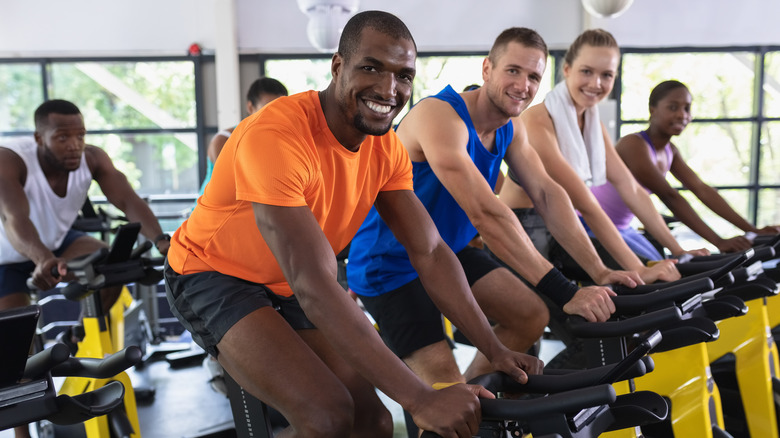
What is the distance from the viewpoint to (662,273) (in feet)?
6.41

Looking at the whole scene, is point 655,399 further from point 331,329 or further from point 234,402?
point 234,402

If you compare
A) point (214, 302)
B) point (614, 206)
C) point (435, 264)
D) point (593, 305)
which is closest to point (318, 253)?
point (214, 302)

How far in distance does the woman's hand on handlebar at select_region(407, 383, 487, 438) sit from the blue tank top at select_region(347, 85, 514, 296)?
954 mm

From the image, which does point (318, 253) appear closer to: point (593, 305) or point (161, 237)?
point (593, 305)

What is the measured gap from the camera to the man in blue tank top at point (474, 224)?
1.91 metres

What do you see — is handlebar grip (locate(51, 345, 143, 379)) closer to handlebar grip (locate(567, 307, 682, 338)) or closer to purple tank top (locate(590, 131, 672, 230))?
handlebar grip (locate(567, 307, 682, 338))

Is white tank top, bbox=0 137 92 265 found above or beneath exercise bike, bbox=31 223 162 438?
above

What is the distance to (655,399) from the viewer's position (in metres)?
1.08

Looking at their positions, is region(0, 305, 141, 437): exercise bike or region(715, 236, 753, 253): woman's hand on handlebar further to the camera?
region(715, 236, 753, 253): woman's hand on handlebar

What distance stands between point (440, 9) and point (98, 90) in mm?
3565

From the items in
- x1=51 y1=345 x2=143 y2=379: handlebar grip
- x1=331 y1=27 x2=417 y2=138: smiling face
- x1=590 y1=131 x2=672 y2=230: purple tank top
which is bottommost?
x1=51 y1=345 x2=143 y2=379: handlebar grip

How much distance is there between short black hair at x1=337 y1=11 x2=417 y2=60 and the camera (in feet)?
4.58

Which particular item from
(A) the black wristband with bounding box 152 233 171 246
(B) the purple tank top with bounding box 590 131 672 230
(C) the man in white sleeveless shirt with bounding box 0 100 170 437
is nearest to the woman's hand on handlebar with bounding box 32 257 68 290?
(C) the man in white sleeveless shirt with bounding box 0 100 170 437

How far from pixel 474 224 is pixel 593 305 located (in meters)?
0.47
